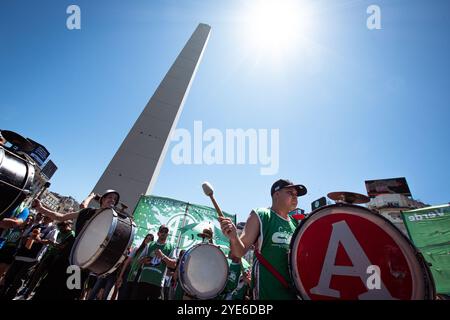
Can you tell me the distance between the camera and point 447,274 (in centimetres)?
443

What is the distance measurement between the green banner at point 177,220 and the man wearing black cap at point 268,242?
5.32 meters

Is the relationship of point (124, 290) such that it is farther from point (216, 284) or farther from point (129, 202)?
point (129, 202)

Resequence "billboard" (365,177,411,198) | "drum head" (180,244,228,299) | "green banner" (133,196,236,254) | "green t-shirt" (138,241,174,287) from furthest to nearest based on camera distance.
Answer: "billboard" (365,177,411,198) → "green banner" (133,196,236,254) → "green t-shirt" (138,241,174,287) → "drum head" (180,244,228,299)

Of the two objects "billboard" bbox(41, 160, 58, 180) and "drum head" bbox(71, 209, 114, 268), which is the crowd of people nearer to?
"drum head" bbox(71, 209, 114, 268)

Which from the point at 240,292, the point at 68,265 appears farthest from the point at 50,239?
the point at 240,292

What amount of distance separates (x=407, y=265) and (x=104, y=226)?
96.8 inches

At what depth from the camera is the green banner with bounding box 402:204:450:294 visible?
4.50m

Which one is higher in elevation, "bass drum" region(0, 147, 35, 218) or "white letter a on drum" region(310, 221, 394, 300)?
"bass drum" region(0, 147, 35, 218)

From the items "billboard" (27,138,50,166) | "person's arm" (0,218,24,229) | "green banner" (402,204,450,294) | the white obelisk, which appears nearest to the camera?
"billboard" (27,138,50,166)

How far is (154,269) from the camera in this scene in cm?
380

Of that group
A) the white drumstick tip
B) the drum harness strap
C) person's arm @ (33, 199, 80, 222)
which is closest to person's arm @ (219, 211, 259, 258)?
the drum harness strap

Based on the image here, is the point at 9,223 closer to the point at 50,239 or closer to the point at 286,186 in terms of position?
the point at 286,186

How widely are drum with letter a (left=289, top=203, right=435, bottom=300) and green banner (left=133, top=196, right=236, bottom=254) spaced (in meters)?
5.86
